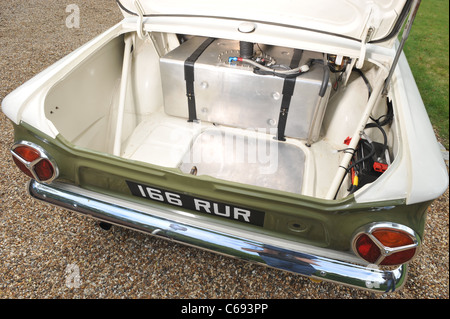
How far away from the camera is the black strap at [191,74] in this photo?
1.93 metres

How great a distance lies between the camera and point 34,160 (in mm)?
1272

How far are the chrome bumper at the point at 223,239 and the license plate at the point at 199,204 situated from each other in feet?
0.23

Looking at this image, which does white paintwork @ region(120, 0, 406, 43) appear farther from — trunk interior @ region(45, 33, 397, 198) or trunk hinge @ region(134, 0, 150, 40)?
trunk interior @ region(45, 33, 397, 198)

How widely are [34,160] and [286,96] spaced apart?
1486 mm

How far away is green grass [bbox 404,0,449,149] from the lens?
3.51 m

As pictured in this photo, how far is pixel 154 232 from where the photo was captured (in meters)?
1.38

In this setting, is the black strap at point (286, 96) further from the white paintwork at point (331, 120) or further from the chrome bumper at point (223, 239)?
the chrome bumper at point (223, 239)

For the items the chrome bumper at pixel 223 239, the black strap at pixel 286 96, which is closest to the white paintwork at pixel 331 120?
the black strap at pixel 286 96

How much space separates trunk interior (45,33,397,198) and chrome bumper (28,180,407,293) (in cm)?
42

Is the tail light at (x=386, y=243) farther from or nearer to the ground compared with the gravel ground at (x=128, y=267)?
farther from the ground

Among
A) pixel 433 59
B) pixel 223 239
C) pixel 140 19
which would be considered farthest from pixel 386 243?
pixel 433 59
